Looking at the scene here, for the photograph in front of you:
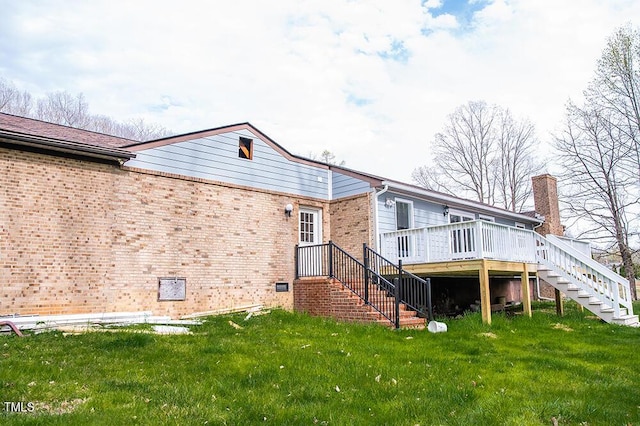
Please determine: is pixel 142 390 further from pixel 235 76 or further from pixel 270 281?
pixel 235 76

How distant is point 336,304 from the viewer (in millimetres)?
11453

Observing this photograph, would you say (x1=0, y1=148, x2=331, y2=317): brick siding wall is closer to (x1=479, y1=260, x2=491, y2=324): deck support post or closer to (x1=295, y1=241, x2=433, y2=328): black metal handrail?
(x1=295, y1=241, x2=433, y2=328): black metal handrail

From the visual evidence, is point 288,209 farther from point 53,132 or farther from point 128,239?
point 53,132

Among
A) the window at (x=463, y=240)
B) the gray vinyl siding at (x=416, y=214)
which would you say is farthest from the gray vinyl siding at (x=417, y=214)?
the window at (x=463, y=240)

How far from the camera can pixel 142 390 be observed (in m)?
4.86

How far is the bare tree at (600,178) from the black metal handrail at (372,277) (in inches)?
559

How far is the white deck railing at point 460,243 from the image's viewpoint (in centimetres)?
1143

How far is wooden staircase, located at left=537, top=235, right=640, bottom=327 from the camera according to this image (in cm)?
1162

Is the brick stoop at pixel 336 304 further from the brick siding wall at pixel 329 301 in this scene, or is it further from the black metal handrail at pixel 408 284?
the black metal handrail at pixel 408 284

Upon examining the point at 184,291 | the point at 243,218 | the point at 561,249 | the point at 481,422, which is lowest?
the point at 481,422

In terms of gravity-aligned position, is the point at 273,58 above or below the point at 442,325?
above

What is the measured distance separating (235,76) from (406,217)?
297 inches

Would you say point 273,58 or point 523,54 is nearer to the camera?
point 273,58

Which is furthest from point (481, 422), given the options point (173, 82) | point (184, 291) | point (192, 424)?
point (173, 82)
